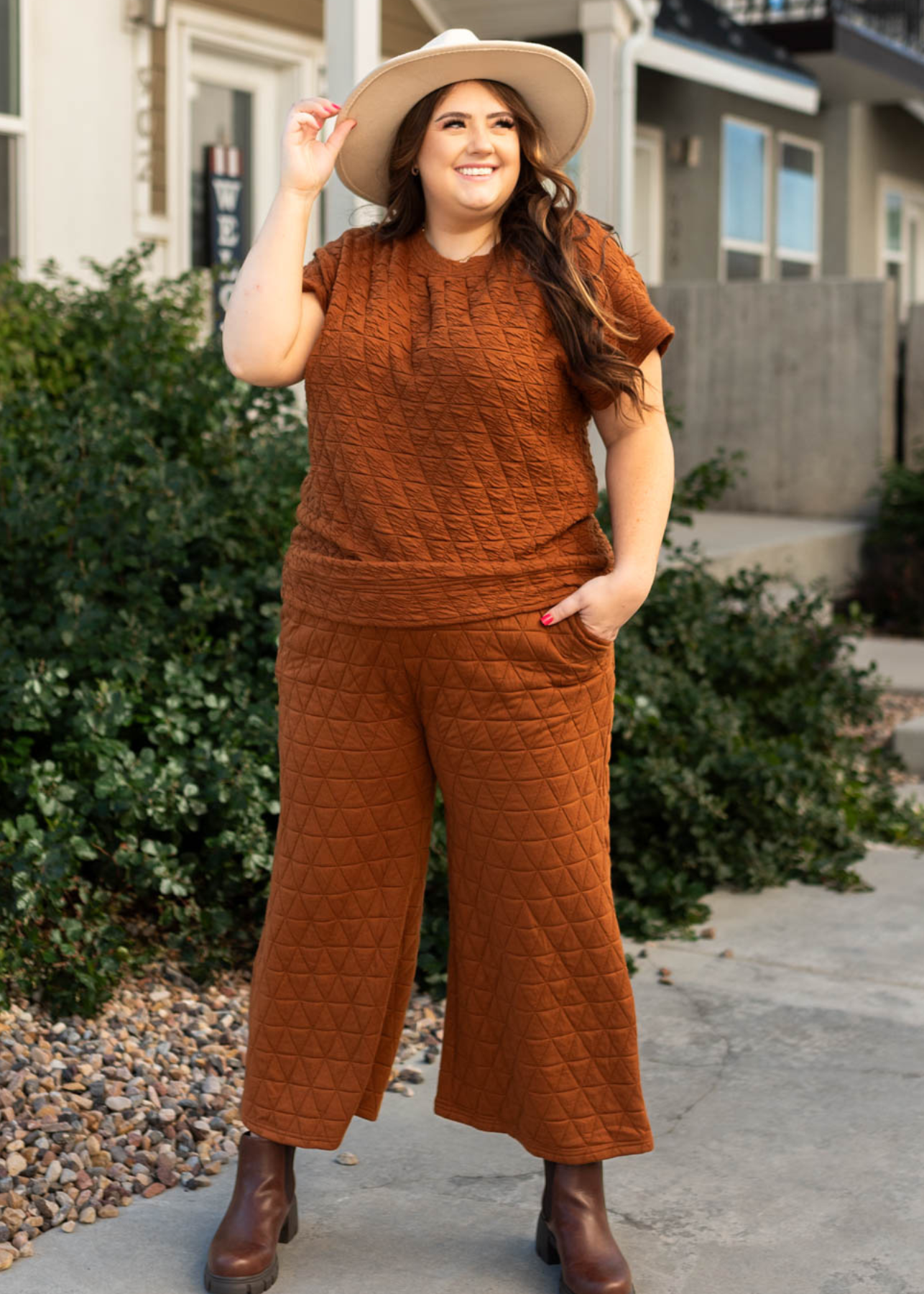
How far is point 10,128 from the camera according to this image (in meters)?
7.23

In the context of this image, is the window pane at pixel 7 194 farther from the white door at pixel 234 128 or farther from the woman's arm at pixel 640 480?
the woman's arm at pixel 640 480

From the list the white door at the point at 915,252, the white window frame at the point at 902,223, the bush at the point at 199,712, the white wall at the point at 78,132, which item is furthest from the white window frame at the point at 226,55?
the white door at the point at 915,252

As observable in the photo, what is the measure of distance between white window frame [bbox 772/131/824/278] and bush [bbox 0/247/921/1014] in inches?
391

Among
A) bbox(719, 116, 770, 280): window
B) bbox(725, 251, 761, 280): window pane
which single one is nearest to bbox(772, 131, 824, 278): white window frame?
bbox(719, 116, 770, 280): window

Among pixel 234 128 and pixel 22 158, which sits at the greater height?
pixel 234 128

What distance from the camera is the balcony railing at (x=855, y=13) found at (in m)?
13.6

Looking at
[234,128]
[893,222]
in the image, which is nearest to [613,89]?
[234,128]

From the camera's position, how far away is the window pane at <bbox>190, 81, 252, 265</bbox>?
8492 mm

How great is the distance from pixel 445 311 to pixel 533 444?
233mm

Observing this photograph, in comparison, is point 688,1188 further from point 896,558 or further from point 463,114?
point 896,558

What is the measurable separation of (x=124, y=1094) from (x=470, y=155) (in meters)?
1.87

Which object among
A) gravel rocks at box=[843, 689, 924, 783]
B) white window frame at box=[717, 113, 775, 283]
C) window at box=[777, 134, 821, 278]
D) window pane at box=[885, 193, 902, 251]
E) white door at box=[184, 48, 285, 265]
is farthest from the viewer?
window pane at box=[885, 193, 902, 251]

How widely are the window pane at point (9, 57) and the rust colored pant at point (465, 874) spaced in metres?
5.58

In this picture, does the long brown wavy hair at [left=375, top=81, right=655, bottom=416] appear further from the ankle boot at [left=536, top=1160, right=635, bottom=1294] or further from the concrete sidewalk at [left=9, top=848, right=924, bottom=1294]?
the concrete sidewalk at [left=9, top=848, right=924, bottom=1294]
